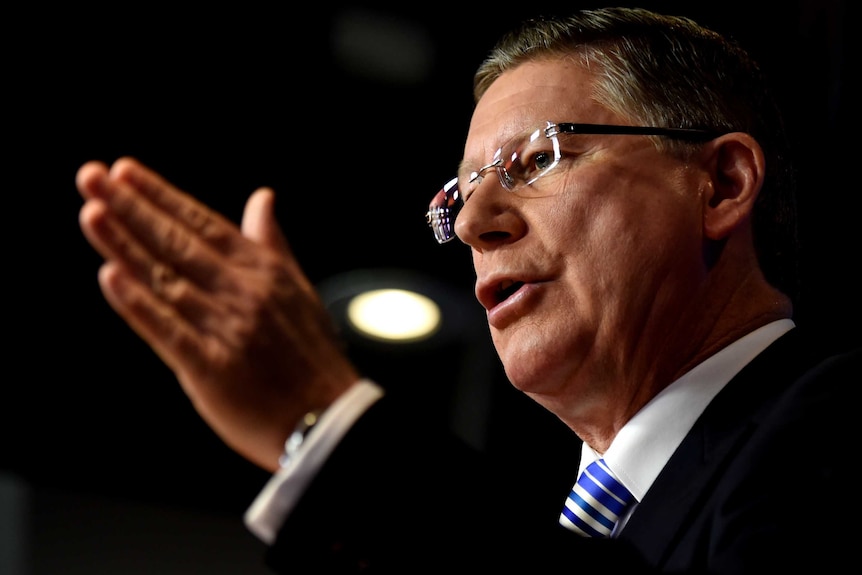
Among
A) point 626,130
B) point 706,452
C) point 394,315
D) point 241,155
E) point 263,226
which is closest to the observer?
point 263,226

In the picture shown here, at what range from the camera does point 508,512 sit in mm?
934

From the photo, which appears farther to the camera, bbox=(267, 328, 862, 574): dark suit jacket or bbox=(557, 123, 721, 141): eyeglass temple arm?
bbox=(557, 123, 721, 141): eyeglass temple arm

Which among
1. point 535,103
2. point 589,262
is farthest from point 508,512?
point 535,103

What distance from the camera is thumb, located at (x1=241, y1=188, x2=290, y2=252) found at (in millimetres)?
997

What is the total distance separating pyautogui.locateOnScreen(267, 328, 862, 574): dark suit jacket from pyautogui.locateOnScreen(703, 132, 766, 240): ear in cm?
50

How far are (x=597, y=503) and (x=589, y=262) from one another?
376 mm

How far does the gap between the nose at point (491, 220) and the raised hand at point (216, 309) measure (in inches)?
23.6

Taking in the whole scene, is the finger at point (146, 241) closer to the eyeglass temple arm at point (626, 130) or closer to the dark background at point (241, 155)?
the eyeglass temple arm at point (626, 130)

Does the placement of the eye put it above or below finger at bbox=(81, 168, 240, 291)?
above

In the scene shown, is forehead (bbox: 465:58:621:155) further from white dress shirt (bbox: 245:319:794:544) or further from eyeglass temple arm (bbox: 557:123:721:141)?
white dress shirt (bbox: 245:319:794:544)

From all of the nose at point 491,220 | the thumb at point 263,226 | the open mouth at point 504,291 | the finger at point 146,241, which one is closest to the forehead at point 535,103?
the nose at point 491,220

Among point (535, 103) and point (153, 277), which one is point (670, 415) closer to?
point (535, 103)

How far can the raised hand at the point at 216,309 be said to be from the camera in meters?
0.91

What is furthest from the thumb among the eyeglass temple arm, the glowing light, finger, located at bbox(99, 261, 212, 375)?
the glowing light
